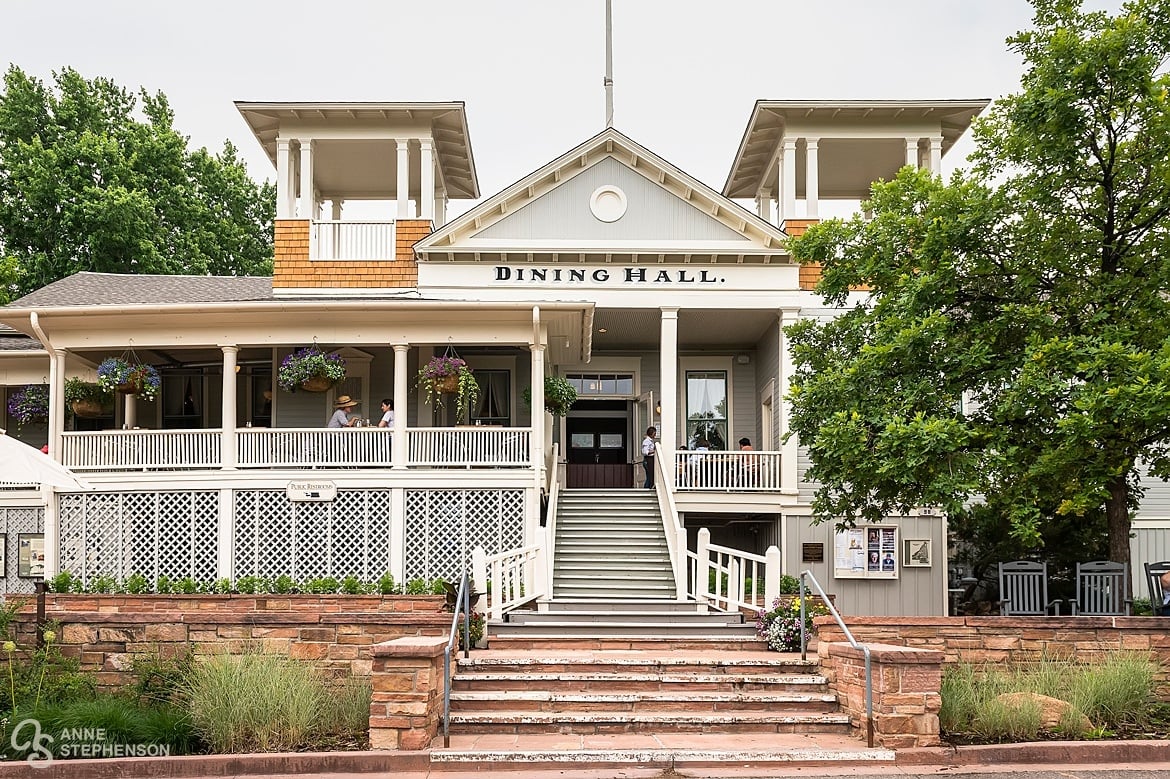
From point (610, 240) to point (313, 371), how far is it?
18.9 ft

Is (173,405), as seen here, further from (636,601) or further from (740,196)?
(740,196)

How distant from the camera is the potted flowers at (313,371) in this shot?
56.7ft

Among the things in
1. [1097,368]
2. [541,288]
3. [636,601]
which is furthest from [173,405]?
[1097,368]

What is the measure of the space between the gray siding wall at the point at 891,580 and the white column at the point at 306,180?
1014 cm

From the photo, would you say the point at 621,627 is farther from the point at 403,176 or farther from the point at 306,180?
the point at 306,180

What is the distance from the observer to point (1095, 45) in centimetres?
1258

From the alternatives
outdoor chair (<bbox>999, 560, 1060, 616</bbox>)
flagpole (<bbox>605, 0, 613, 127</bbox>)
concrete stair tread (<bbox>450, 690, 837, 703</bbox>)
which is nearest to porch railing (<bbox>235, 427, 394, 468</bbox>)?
concrete stair tread (<bbox>450, 690, 837, 703</bbox>)

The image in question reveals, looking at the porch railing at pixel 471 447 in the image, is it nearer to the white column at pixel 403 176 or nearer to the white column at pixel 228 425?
the white column at pixel 228 425

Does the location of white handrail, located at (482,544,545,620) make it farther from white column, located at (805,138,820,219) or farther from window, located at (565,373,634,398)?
white column, located at (805,138,820,219)

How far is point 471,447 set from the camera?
17609 mm

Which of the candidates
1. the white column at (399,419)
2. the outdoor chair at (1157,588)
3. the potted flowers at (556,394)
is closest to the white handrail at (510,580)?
the white column at (399,419)

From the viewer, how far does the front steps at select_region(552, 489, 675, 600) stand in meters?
Answer: 15.8

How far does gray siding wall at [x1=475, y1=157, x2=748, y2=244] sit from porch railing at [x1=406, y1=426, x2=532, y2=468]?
4.04m

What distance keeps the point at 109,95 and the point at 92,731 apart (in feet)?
108
